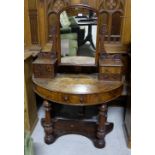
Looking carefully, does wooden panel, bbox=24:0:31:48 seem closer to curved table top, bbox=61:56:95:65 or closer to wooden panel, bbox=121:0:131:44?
curved table top, bbox=61:56:95:65

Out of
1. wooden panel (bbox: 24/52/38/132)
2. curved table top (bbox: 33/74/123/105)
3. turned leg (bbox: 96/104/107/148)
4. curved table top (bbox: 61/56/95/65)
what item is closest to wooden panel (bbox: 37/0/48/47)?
wooden panel (bbox: 24/52/38/132)

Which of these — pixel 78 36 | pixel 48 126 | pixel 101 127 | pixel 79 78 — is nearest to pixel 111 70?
pixel 79 78

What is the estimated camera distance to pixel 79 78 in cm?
160

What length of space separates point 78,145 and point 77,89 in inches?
23.5

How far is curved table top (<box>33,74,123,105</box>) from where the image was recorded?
1401 mm

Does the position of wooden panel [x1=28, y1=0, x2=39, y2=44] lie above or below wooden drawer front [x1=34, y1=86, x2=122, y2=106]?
above

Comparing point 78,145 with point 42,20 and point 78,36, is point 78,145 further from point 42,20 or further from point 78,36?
point 42,20

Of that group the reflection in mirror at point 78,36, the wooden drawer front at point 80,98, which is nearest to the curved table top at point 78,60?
the reflection in mirror at point 78,36

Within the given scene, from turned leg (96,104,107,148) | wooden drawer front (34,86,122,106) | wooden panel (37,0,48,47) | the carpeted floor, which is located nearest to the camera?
wooden drawer front (34,86,122,106)

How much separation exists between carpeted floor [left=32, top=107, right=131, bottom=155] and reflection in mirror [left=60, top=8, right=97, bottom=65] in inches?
28.3

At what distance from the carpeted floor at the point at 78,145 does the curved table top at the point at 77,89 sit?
1.64 feet
